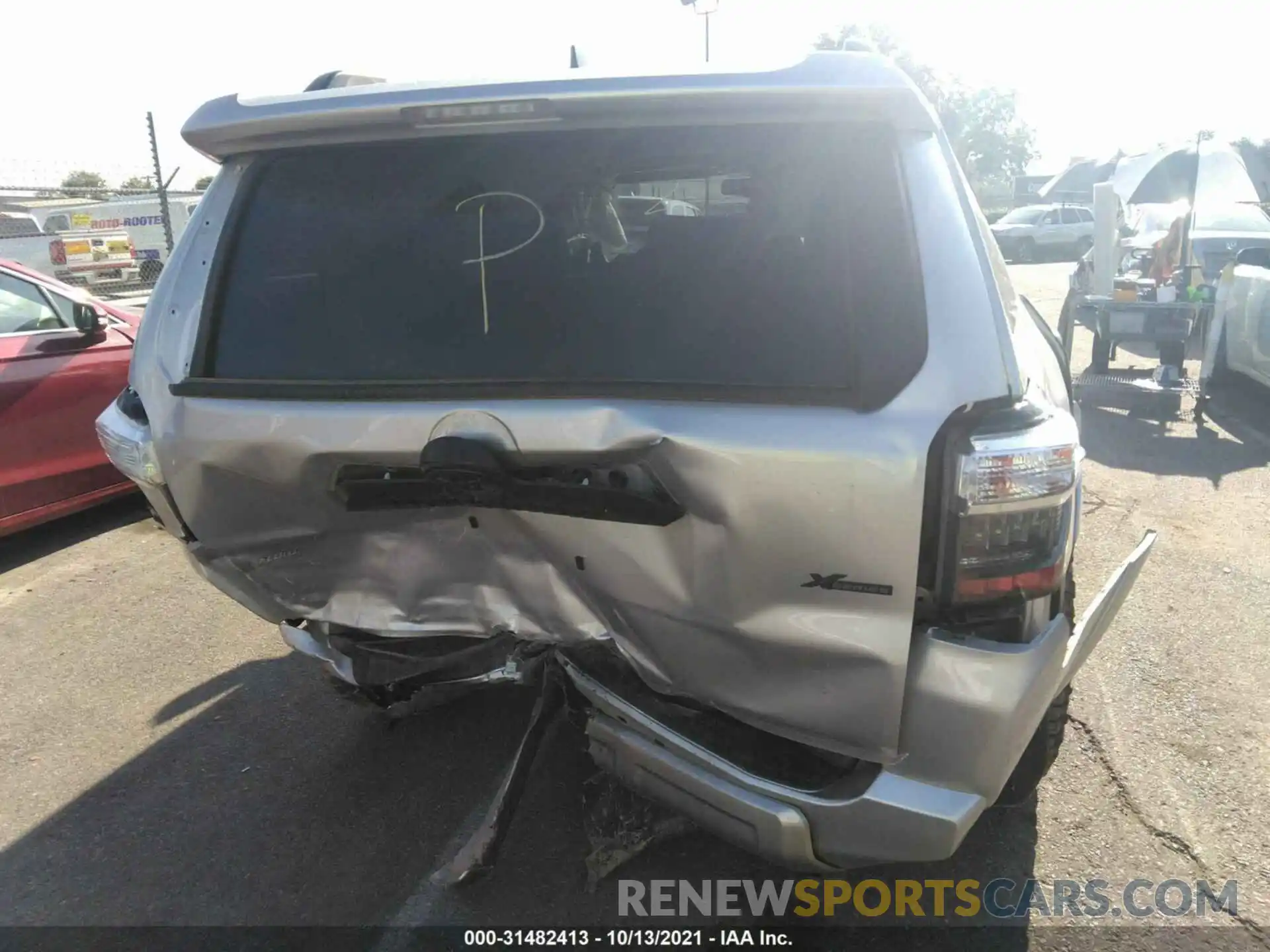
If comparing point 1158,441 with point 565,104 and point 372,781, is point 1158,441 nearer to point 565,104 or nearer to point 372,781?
point 372,781

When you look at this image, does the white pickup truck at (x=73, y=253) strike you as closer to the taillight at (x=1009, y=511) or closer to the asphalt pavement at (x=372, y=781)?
the asphalt pavement at (x=372, y=781)

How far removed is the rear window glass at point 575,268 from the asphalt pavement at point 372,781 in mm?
1432

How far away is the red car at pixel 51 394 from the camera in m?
4.94

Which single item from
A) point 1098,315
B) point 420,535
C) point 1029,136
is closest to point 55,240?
point 1098,315

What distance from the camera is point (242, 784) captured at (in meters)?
3.08

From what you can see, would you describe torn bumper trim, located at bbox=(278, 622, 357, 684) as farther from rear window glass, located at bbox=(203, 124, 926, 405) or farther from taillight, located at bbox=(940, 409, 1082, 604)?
taillight, located at bbox=(940, 409, 1082, 604)

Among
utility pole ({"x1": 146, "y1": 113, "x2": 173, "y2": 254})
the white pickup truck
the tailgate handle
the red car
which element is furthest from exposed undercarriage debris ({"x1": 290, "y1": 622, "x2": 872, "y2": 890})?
the white pickup truck

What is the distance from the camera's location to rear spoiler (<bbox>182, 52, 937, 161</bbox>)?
188 cm

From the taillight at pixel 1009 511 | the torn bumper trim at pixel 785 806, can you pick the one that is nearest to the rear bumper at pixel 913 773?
the torn bumper trim at pixel 785 806

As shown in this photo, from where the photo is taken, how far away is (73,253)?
17672mm

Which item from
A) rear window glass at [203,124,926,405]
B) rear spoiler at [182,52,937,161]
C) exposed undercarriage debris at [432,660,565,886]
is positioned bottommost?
exposed undercarriage debris at [432,660,565,886]

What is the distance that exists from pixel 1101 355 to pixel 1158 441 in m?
1.24

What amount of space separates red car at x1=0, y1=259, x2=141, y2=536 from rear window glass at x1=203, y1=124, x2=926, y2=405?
330 cm

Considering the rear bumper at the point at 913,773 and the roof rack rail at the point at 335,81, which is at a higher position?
the roof rack rail at the point at 335,81
